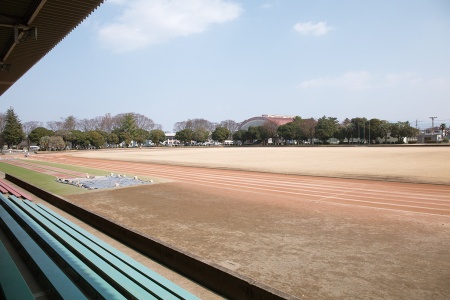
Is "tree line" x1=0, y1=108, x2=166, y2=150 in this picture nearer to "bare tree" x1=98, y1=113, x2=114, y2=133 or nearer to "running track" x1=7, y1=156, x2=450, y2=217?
"bare tree" x1=98, y1=113, x2=114, y2=133

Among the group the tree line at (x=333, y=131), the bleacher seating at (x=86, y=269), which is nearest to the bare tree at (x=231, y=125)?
the tree line at (x=333, y=131)

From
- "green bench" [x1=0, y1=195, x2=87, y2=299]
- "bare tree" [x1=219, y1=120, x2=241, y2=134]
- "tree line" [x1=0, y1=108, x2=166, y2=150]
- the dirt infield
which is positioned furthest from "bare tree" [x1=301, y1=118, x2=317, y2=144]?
"green bench" [x1=0, y1=195, x2=87, y2=299]

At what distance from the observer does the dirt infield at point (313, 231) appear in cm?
416

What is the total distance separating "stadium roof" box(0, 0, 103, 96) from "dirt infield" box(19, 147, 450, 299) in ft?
15.6

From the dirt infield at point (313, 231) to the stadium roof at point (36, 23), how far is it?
4743 millimetres

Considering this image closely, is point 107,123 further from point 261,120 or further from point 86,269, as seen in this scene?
point 86,269

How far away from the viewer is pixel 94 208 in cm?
923

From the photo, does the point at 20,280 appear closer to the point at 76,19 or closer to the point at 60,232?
the point at 60,232

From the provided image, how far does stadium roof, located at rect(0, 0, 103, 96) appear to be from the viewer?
5648mm

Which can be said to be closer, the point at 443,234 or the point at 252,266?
the point at 252,266

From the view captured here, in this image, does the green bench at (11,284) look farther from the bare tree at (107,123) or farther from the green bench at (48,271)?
the bare tree at (107,123)

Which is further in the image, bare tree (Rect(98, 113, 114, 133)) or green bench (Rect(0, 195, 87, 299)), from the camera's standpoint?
bare tree (Rect(98, 113, 114, 133))

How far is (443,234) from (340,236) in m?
2.17

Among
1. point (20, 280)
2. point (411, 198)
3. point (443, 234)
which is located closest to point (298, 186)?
point (411, 198)
